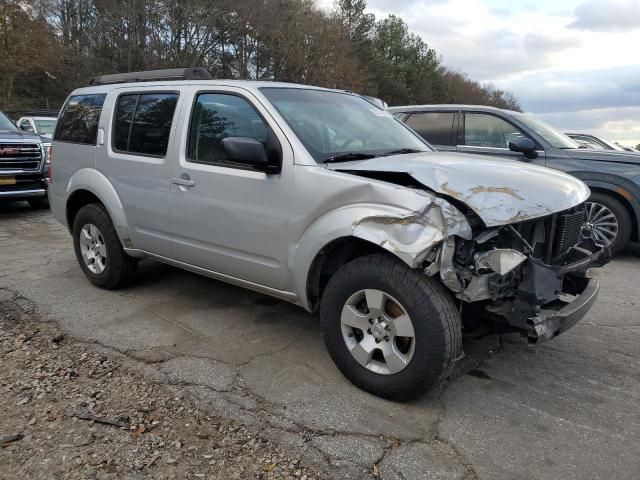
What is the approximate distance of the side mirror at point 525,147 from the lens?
6.57 metres

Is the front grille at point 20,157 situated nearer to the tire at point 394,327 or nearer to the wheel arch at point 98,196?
the wheel arch at point 98,196

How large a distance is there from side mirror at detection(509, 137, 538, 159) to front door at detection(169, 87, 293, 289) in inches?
167

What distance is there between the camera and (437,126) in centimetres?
748

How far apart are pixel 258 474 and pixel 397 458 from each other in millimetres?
683

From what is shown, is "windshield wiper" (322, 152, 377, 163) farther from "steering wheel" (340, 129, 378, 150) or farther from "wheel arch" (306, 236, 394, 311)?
"wheel arch" (306, 236, 394, 311)

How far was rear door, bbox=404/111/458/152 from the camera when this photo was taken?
24.0 feet

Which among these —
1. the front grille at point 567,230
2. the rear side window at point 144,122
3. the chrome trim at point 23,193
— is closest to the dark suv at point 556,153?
the front grille at point 567,230

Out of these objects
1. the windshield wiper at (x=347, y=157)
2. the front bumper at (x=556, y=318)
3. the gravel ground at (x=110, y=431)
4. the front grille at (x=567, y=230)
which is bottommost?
the gravel ground at (x=110, y=431)

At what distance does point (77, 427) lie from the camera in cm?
271

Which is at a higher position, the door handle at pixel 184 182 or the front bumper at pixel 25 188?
the door handle at pixel 184 182

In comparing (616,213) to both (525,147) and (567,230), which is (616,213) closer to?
(525,147)

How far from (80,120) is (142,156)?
1.18 metres

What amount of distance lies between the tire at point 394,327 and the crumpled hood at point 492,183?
486 millimetres

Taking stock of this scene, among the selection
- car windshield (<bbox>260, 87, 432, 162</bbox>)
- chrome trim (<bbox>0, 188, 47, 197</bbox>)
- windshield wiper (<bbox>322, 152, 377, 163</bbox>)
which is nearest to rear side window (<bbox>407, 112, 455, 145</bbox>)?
car windshield (<bbox>260, 87, 432, 162</bbox>)
